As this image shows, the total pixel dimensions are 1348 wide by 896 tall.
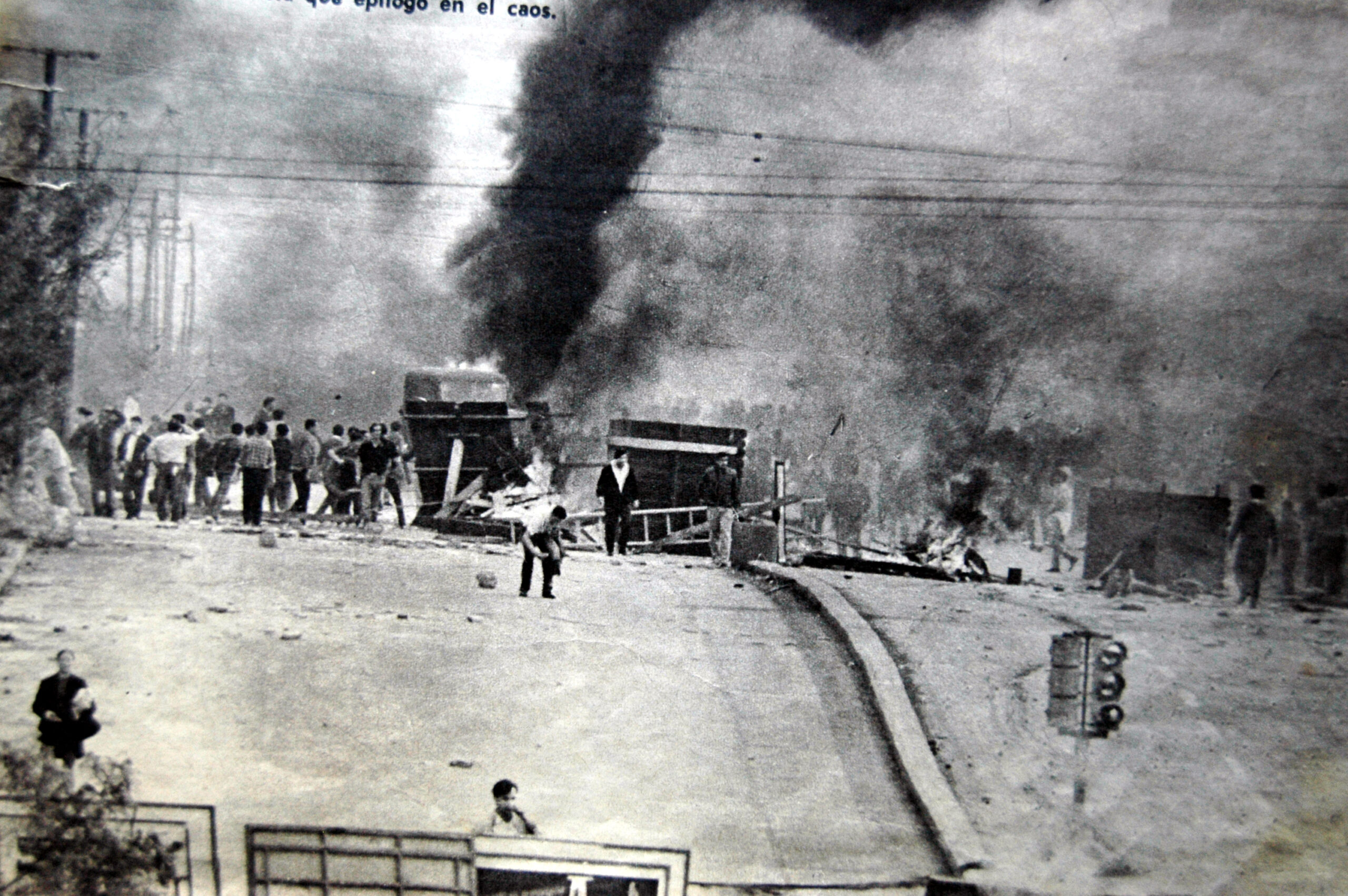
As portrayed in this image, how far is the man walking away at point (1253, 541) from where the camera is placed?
17.3 ft

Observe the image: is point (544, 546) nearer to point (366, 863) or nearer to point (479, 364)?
point (479, 364)

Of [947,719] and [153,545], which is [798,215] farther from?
[153,545]

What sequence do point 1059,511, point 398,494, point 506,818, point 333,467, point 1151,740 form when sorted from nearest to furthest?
point 506,818 → point 1151,740 → point 1059,511 → point 333,467 → point 398,494

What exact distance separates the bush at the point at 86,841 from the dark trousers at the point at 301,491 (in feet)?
5.40

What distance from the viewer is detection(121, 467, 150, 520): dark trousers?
5.62 metres

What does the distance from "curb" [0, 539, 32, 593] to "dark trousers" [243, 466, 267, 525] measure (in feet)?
3.93

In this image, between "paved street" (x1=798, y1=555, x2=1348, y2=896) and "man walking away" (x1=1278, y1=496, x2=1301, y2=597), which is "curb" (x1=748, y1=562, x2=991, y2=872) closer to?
"paved street" (x1=798, y1=555, x2=1348, y2=896)

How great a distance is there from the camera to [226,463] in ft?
18.7

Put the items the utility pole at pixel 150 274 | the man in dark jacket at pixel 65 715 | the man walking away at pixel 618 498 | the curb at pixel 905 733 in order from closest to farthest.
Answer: the curb at pixel 905 733 → the man in dark jacket at pixel 65 715 → the utility pole at pixel 150 274 → the man walking away at pixel 618 498

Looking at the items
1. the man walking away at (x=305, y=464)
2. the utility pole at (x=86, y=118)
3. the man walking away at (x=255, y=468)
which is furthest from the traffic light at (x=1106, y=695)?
the utility pole at (x=86, y=118)

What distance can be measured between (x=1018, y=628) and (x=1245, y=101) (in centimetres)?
318

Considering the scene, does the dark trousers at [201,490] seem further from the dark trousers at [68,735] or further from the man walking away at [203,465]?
the dark trousers at [68,735]

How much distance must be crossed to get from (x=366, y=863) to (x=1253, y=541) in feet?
16.7

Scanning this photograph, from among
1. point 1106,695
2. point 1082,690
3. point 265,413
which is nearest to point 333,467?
point 265,413
